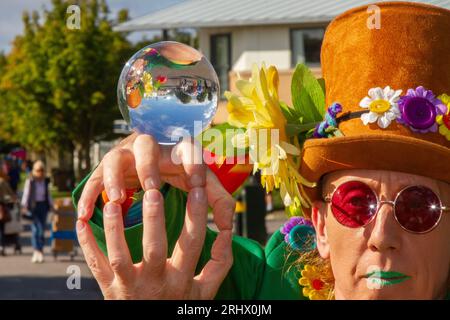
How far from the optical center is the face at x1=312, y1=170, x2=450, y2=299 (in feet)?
8.83

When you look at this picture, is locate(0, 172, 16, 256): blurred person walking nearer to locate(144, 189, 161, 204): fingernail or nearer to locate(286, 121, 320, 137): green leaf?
locate(286, 121, 320, 137): green leaf

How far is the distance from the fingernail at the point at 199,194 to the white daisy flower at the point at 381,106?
68 centimetres

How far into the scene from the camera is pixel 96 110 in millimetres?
38156

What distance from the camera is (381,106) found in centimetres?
273

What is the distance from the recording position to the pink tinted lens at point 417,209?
2691 millimetres

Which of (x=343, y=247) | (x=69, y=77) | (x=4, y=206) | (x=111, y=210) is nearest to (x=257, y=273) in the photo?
(x=343, y=247)

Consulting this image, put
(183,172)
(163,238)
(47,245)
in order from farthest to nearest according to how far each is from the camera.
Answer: (47,245) → (183,172) → (163,238)

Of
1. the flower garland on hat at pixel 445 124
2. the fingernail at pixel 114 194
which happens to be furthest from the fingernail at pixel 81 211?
the flower garland on hat at pixel 445 124

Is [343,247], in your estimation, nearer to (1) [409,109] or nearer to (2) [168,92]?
(1) [409,109]

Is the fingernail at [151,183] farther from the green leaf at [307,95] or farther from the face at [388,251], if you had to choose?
the green leaf at [307,95]

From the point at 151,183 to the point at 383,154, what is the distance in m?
0.80

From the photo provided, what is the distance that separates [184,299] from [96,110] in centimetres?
3628
